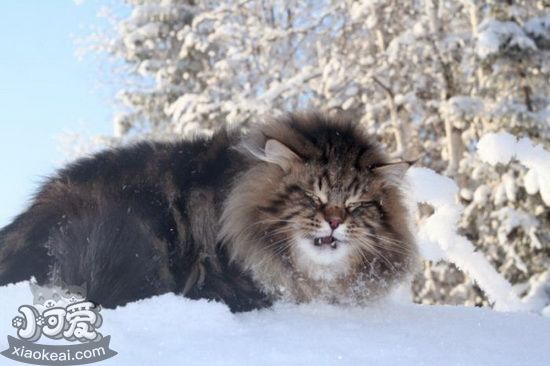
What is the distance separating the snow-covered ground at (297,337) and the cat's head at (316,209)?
367 millimetres

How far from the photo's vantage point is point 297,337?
2393 mm

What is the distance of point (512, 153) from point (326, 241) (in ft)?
9.92

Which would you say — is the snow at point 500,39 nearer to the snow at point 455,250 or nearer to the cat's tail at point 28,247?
the snow at point 455,250

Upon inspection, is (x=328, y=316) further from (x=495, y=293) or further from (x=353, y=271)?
(x=495, y=293)

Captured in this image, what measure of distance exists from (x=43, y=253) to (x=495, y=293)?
381 cm

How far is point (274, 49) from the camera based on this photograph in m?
14.9

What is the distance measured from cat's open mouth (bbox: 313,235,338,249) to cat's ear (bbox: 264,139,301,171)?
1.58 ft

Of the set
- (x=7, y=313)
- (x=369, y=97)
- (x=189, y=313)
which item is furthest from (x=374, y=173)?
(x=369, y=97)

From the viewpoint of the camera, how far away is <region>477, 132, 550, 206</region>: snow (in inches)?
209

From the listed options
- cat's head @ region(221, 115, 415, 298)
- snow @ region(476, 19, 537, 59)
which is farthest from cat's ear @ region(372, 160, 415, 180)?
snow @ region(476, 19, 537, 59)

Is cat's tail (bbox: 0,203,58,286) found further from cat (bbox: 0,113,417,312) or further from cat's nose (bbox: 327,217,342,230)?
cat's nose (bbox: 327,217,342,230)

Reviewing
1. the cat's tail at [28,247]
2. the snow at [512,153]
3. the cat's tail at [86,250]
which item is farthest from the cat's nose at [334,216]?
the snow at [512,153]

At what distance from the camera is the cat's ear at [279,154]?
331 centimetres

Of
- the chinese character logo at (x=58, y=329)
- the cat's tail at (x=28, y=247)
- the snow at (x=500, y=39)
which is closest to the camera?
the chinese character logo at (x=58, y=329)
